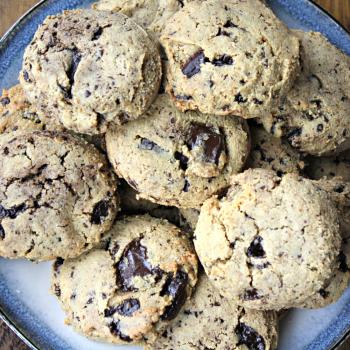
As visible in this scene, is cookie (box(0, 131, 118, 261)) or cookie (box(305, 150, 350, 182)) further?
cookie (box(305, 150, 350, 182))

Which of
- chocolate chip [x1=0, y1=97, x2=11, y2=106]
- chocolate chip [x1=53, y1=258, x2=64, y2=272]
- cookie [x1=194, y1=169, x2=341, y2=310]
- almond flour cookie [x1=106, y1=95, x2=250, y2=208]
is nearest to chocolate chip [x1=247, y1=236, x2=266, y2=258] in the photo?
cookie [x1=194, y1=169, x2=341, y2=310]

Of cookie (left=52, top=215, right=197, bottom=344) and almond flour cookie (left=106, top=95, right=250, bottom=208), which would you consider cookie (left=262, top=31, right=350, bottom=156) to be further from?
cookie (left=52, top=215, right=197, bottom=344)

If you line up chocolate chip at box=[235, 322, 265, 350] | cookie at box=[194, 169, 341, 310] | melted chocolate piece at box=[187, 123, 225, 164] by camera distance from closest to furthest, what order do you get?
cookie at box=[194, 169, 341, 310] < melted chocolate piece at box=[187, 123, 225, 164] < chocolate chip at box=[235, 322, 265, 350]

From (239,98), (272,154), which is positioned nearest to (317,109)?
(272,154)

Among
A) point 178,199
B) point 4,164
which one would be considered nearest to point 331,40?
point 178,199

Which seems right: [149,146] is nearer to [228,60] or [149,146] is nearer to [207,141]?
[207,141]

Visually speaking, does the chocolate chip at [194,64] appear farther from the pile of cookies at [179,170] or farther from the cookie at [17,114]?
the cookie at [17,114]

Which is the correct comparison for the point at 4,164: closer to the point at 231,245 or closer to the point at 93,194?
the point at 93,194
